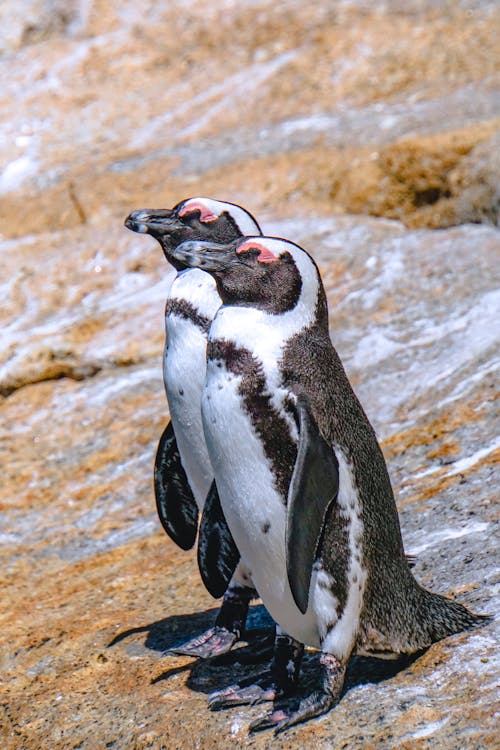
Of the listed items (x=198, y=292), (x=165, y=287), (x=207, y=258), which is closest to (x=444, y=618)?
(x=207, y=258)

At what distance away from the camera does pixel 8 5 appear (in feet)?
36.0

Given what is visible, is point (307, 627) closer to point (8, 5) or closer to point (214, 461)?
point (214, 461)

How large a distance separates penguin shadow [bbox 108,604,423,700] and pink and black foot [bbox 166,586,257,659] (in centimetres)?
4

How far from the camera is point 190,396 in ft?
11.7

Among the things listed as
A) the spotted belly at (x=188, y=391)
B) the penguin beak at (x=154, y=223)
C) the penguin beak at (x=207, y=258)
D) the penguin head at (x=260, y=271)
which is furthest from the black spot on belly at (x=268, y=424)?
the penguin beak at (x=154, y=223)

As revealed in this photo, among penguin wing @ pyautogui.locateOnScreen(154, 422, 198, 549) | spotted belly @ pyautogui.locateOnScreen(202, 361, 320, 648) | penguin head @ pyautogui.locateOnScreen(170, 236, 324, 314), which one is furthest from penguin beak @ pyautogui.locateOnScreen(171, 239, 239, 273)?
penguin wing @ pyautogui.locateOnScreen(154, 422, 198, 549)

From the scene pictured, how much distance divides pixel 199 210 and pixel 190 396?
744 millimetres

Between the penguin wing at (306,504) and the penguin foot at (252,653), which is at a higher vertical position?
the penguin wing at (306,504)

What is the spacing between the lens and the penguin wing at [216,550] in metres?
3.25

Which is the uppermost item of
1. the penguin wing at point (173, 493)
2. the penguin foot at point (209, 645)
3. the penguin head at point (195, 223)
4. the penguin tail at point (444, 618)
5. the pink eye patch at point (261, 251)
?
the pink eye patch at point (261, 251)

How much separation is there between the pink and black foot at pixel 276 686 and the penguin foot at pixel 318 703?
10 centimetres

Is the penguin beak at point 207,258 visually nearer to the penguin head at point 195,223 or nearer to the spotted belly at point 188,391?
the spotted belly at point 188,391

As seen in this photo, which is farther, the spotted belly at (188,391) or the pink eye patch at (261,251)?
the spotted belly at (188,391)

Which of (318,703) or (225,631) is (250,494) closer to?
(318,703)
